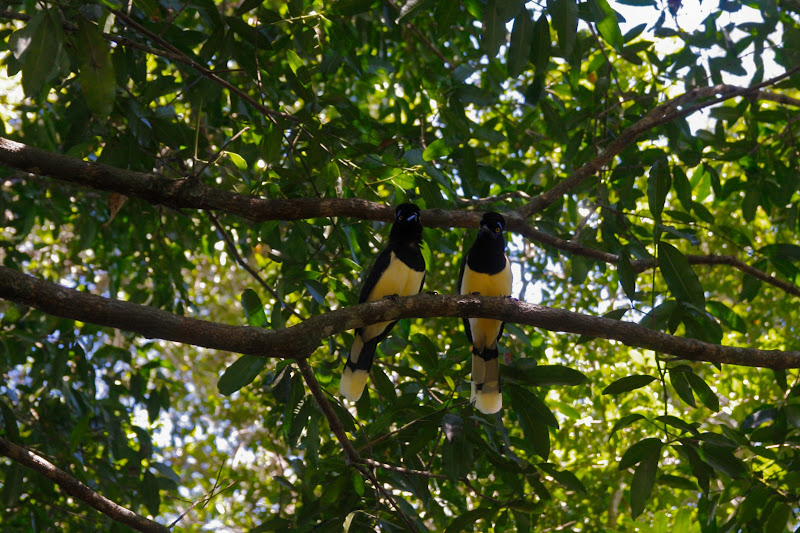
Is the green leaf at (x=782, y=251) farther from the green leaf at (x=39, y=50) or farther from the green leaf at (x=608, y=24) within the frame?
the green leaf at (x=39, y=50)

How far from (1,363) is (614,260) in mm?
3107

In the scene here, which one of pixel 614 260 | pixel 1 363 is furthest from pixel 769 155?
pixel 1 363

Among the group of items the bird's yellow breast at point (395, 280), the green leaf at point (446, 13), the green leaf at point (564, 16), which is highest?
the bird's yellow breast at point (395, 280)

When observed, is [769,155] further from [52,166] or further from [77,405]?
[77,405]

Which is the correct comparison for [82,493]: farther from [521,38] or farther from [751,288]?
[751,288]

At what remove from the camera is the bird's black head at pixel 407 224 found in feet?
11.5

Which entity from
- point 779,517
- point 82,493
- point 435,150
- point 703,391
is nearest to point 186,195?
point 435,150

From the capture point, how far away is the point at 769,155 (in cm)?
464

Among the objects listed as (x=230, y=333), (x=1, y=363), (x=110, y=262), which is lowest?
(x=230, y=333)

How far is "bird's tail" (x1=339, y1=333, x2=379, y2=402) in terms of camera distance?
375 centimetres

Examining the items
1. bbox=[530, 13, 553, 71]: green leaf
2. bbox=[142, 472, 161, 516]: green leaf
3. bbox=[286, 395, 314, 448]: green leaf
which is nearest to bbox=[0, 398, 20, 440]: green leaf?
bbox=[142, 472, 161, 516]: green leaf

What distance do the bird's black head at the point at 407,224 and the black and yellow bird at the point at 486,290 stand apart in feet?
1.04

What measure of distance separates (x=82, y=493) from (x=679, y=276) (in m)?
2.65

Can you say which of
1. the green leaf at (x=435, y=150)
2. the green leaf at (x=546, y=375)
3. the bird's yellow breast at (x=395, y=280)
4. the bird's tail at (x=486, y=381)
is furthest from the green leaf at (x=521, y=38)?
the bird's yellow breast at (x=395, y=280)
